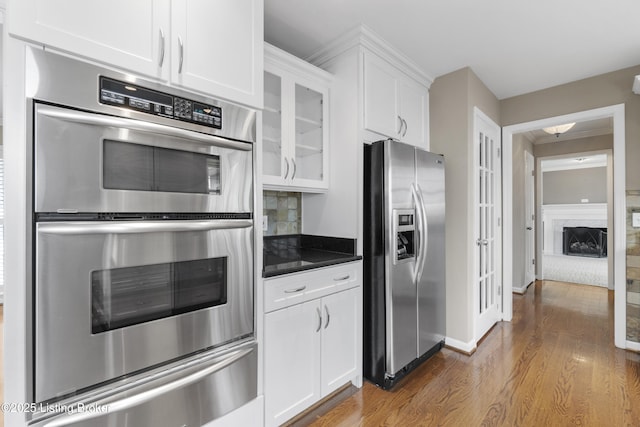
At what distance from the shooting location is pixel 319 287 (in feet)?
6.10

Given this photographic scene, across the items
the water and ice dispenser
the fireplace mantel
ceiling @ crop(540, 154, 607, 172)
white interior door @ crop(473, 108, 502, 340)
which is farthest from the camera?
the fireplace mantel

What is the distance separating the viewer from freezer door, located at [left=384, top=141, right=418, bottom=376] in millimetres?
2094

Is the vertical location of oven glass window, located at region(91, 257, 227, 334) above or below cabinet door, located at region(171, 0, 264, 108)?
below

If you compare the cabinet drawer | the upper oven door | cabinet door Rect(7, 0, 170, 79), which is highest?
cabinet door Rect(7, 0, 170, 79)

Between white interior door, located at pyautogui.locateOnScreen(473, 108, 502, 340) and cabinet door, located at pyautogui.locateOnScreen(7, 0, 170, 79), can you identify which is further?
white interior door, located at pyautogui.locateOnScreen(473, 108, 502, 340)

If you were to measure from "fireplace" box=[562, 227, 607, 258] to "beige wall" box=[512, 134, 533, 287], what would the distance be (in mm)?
5071

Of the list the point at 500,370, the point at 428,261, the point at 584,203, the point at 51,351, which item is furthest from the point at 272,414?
the point at 584,203

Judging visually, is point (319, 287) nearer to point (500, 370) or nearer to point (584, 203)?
point (500, 370)

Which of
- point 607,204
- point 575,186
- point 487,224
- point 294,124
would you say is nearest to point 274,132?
point 294,124

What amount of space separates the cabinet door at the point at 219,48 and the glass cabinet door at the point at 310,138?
0.74 m

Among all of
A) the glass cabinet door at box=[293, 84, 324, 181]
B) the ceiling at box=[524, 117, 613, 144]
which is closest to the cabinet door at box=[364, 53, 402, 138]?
the glass cabinet door at box=[293, 84, 324, 181]

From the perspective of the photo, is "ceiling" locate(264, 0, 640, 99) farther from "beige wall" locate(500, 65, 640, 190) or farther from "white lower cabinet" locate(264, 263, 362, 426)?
"white lower cabinet" locate(264, 263, 362, 426)

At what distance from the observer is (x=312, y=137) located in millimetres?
2352

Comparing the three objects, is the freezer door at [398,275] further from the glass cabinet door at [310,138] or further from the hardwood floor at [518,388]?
the glass cabinet door at [310,138]
